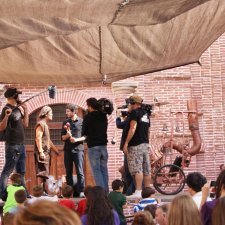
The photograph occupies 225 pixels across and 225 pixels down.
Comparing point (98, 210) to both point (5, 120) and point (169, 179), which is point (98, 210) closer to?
point (5, 120)

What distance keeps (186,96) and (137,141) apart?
823 centimetres

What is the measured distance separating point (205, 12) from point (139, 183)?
4.96m

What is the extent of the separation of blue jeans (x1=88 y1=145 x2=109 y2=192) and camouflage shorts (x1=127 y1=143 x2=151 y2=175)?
509mm

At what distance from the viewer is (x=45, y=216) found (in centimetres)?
306

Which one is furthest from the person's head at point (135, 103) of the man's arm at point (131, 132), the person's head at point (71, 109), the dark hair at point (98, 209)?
the dark hair at point (98, 209)

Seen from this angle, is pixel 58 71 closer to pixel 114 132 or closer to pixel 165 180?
pixel 165 180

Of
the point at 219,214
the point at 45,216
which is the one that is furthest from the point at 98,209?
the point at 45,216

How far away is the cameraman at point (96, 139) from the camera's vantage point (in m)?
12.4

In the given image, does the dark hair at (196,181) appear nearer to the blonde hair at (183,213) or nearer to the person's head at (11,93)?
the blonde hair at (183,213)

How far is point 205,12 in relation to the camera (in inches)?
325

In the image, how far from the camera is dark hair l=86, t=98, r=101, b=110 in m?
12.4

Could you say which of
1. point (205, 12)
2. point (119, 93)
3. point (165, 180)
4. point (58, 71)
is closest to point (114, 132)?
point (119, 93)

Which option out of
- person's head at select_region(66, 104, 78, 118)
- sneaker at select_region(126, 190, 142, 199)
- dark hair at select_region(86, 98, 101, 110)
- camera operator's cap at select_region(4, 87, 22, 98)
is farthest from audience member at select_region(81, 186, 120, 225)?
person's head at select_region(66, 104, 78, 118)

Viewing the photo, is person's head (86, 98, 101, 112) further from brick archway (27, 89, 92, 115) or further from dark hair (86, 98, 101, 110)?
brick archway (27, 89, 92, 115)
